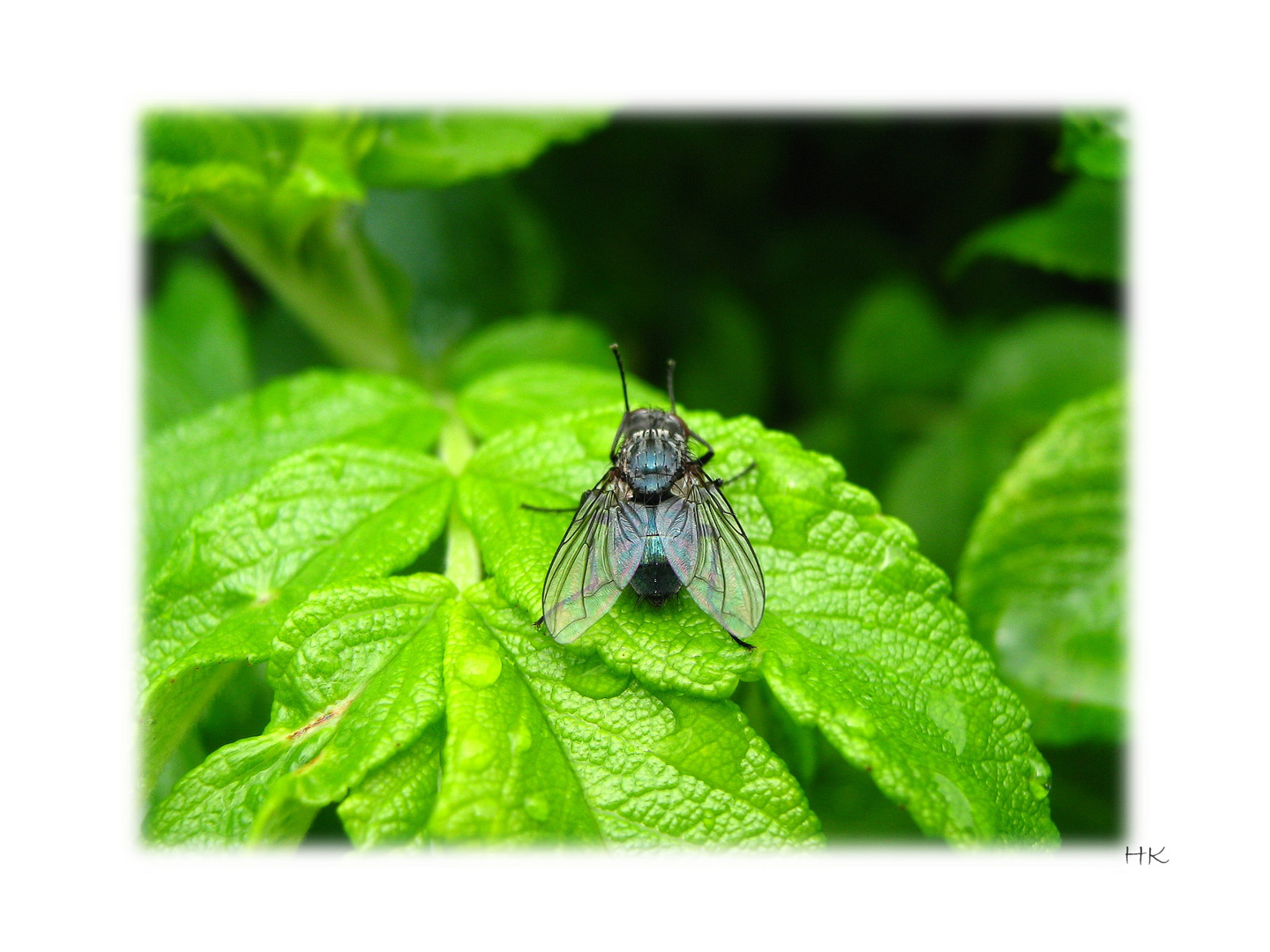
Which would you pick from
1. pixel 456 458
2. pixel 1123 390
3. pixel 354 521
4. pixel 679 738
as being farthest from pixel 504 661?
pixel 1123 390

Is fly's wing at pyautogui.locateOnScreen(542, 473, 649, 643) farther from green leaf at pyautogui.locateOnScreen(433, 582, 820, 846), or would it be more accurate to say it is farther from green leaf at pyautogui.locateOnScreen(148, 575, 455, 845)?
green leaf at pyautogui.locateOnScreen(148, 575, 455, 845)

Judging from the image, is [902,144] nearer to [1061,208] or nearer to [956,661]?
[1061,208]

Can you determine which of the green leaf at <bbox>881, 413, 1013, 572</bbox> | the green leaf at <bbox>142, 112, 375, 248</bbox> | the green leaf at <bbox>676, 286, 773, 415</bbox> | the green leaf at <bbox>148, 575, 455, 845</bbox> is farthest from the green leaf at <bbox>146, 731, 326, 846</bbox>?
the green leaf at <bbox>676, 286, 773, 415</bbox>

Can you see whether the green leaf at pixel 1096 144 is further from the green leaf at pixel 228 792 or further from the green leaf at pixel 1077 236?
the green leaf at pixel 228 792

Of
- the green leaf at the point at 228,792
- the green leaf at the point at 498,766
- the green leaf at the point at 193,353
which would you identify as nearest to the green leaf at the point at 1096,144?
the green leaf at the point at 498,766

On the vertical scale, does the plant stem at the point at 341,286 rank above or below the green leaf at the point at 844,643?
above

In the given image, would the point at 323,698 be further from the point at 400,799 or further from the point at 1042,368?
the point at 1042,368

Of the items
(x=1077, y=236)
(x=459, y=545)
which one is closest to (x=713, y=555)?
(x=459, y=545)
